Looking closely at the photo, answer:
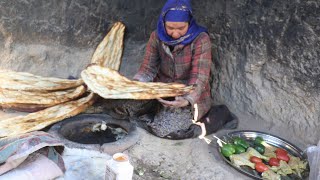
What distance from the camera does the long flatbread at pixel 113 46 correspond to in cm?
427

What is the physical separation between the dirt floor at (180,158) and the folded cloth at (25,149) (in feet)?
2.16

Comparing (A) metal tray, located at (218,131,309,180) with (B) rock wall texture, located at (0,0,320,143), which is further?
(B) rock wall texture, located at (0,0,320,143)

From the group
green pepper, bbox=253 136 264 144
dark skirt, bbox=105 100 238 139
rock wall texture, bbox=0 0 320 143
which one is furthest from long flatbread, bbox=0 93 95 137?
green pepper, bbox=253 136 264 144

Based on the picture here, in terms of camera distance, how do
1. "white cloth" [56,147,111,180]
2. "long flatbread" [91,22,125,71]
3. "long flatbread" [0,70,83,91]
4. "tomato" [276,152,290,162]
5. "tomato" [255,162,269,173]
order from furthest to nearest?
"long flatbread" [91,22,125,71], "long flatbread" [0,70,83,91], "tomato" [276,152,290,162], "tomato" [255,162,269,173], "white cloth" [56,147,111,180]

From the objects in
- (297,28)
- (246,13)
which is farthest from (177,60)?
(297,28)

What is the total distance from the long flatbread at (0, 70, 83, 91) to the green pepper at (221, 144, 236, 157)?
1606mm

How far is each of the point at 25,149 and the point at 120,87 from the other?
1.04m

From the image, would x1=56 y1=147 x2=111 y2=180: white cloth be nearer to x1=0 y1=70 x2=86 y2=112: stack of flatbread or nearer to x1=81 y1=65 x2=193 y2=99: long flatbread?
x1=81 y1=65 x2=193 y2=99: long flatbread

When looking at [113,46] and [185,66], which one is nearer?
[185,66]

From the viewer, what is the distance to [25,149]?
223cm

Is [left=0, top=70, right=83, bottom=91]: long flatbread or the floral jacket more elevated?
the floral jacket

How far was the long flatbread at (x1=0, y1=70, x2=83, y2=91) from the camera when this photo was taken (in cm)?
344

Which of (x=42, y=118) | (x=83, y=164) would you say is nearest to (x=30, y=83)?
(x=42, y=118)

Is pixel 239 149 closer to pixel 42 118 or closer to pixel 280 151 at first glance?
pixel 280 151
